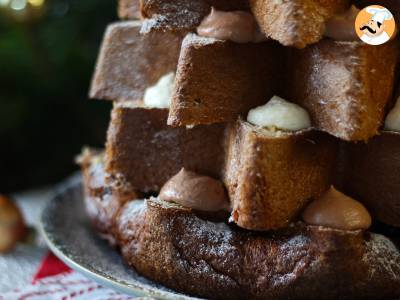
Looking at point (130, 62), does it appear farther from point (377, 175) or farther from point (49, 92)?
point (49, 92)

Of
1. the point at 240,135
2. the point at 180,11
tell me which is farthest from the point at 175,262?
the point at 180,11

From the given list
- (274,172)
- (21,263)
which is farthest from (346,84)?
(21,263)

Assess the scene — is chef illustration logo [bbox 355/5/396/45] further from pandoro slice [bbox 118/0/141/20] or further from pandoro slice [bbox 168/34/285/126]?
pandoro slice [bbox 118/0/141/20]

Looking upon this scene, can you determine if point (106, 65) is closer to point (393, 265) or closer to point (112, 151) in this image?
point (112, 151)

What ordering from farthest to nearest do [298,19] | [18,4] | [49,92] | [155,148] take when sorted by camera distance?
[49,92], [18,4], [155,148], [298,19]

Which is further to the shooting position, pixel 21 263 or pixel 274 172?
pixel 21 263

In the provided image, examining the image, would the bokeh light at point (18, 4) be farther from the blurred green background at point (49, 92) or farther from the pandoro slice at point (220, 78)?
the pandoro slice at point (220, 78)
